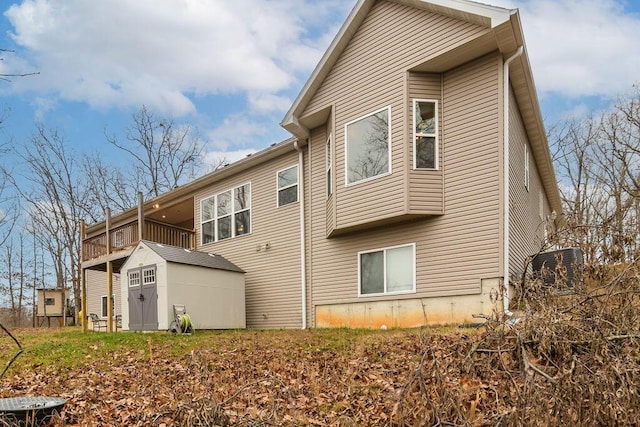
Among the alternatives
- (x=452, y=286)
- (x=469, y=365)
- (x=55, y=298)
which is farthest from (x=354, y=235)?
(x=55, y=298)

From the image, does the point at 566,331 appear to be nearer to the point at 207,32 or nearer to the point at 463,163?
the point at 463,163

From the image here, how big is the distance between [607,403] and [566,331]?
3.06ft

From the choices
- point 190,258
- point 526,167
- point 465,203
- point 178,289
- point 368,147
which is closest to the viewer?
point 465,203

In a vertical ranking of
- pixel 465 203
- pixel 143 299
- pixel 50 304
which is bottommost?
pixel 50 304

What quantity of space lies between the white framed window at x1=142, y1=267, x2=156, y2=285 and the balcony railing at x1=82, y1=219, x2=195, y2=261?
273cm

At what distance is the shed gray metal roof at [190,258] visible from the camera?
12047 millimetres

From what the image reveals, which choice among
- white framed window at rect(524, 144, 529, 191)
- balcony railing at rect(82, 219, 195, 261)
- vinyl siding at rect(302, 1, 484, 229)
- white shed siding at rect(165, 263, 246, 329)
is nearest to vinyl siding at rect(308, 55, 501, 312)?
vinyl siding at rect(302, 1, 484, 229)

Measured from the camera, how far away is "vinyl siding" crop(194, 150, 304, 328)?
12.2 metres

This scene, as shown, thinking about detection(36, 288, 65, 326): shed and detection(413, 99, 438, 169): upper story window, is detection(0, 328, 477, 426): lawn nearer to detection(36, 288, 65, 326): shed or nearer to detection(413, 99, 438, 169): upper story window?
detection(413, 99, 438, 169): upper story window

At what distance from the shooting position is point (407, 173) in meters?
9.16

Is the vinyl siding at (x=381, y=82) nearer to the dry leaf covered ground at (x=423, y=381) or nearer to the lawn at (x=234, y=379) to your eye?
the lawn at (x=234, y=379)

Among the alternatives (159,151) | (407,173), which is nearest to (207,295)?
(407,173)

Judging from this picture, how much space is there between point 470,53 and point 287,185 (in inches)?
232

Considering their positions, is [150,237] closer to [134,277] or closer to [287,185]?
[134,277]
